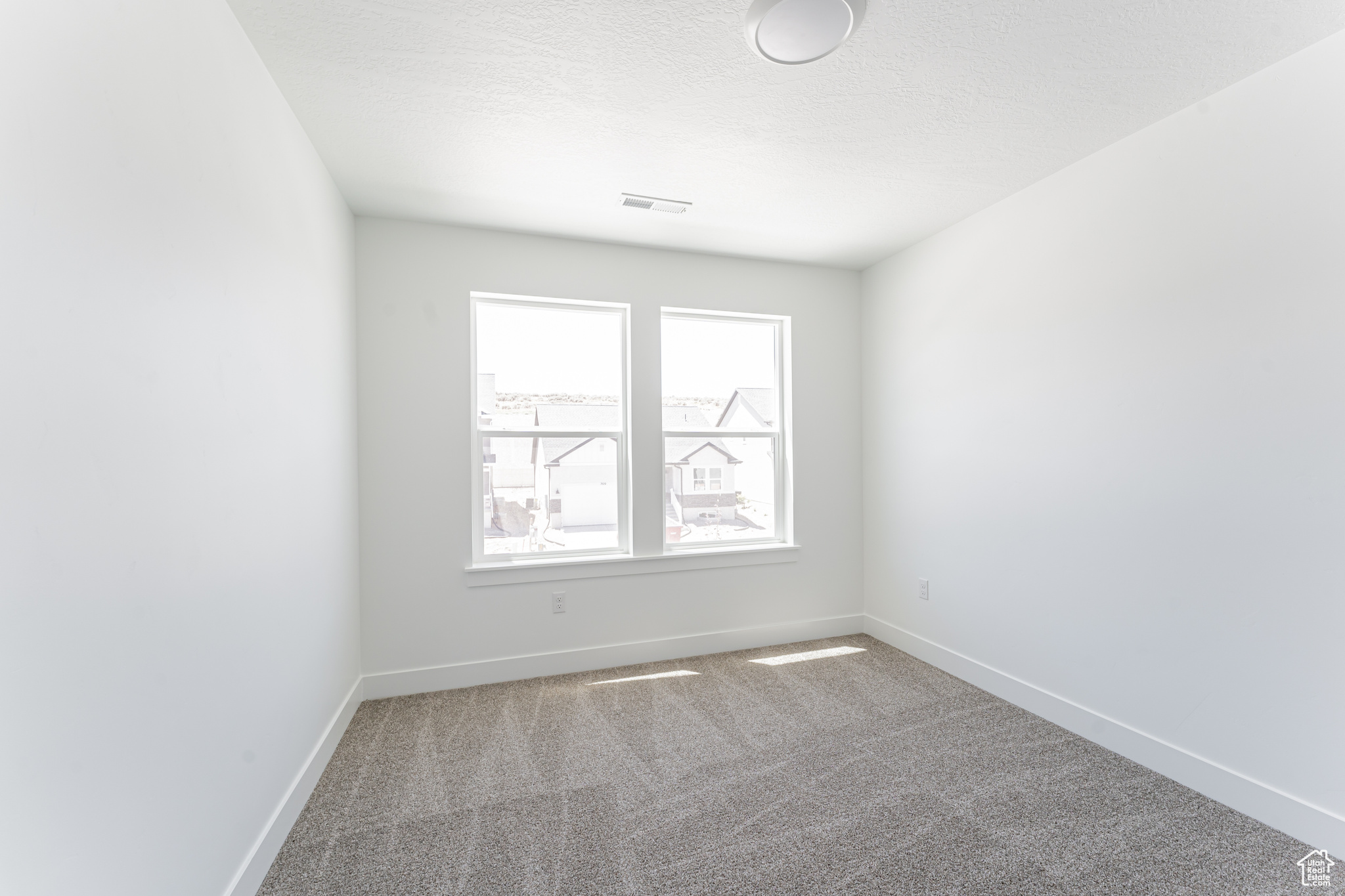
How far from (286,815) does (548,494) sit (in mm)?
1853

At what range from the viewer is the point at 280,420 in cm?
199

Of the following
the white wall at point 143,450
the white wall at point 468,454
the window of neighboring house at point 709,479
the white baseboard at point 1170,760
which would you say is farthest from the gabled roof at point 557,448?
the white baseboard at point 1170,760

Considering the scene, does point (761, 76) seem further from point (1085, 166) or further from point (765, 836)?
point (765, 836)

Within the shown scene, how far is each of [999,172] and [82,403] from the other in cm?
320

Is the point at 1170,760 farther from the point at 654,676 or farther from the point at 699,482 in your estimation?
the point at 699,482

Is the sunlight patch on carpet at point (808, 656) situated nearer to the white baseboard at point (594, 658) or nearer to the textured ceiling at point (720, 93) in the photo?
the white baseboard at point (594, 658)

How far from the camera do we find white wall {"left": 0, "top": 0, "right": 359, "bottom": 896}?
3.01 feet

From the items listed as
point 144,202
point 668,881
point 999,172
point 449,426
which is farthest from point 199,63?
point 999,172

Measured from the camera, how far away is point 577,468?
3488 millimetres

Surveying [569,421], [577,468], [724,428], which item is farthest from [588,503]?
[724,428]

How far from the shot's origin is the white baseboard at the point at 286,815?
5.38 ft

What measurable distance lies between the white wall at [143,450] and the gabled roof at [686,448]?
2.08 metres

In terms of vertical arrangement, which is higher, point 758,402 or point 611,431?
point 758,402

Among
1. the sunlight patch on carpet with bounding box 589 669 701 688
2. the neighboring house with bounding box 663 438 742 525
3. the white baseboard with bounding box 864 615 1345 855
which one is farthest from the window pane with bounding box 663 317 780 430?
the white baseboard with bounding box 864 615 1345 855
